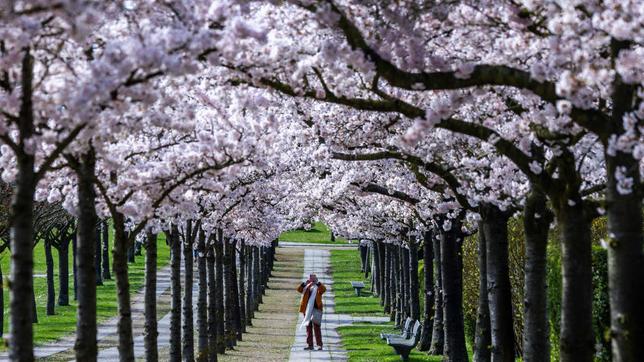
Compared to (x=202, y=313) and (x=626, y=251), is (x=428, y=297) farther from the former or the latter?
(x=626, y=251)

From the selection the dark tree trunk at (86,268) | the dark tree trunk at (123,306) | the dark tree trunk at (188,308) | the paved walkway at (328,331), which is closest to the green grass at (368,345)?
the paved walkway at (328,331)

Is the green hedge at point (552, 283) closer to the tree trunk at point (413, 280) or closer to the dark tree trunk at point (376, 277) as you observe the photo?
the tree trunk at point (413, 280)

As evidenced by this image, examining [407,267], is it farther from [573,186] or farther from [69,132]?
[69,132]

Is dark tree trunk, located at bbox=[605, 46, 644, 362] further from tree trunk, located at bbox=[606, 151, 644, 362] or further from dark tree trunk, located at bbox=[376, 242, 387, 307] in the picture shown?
dark tree trunk, located at bbox=[376, 242, 387, 307]

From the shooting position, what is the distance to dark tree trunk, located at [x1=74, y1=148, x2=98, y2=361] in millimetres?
10734

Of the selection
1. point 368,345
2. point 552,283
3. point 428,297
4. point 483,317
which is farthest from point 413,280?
point 552,283

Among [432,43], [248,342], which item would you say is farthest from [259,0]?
[248,342]

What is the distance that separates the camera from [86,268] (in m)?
10.9

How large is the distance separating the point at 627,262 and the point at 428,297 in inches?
821

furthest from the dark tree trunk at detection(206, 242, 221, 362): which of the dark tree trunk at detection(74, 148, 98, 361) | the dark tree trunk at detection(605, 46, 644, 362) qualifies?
the dark tree trunk at detection(605, 46, 644, 362)

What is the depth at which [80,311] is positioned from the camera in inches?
424

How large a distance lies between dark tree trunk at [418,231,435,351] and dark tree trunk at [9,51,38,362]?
21.7 m

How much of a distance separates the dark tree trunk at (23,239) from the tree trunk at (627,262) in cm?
480

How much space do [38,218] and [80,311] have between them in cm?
1983
